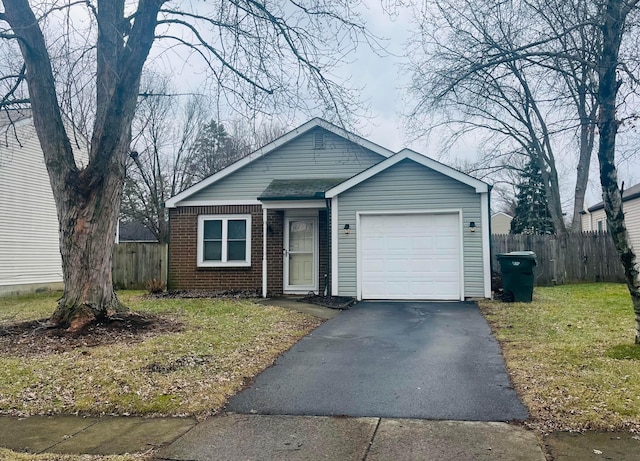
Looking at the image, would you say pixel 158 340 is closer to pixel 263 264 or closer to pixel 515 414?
pixel 515 414

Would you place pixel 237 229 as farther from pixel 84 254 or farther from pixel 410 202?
pixel 84 254

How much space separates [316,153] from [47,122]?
8.19 metres

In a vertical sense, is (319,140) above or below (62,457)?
above

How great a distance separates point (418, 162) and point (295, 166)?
4295 mm

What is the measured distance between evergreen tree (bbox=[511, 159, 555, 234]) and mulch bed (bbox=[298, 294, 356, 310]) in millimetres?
24500

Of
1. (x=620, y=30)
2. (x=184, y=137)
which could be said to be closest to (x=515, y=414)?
(x=620, y=30)

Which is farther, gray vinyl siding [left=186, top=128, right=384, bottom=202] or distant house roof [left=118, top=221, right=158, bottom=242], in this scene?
distant house roof [left=118, top=221, right=158, bottom=242]

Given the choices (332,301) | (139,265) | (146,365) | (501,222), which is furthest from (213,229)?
(501,222)

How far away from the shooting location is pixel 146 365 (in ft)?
19.6

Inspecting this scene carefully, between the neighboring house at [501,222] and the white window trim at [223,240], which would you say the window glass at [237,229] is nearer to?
the white window trim at [223,240]

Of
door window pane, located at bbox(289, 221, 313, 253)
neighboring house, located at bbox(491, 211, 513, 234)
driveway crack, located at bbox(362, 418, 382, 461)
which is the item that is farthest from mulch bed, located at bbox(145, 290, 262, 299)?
neighboring house, located at bbox(491, 211, 513, 234)

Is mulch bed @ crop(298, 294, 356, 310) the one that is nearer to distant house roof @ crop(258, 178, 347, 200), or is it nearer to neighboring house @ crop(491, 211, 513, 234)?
distant house roof @ crop(258, 178, 347, 200)

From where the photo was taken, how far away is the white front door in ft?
46.4

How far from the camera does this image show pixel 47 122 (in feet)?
26.7
